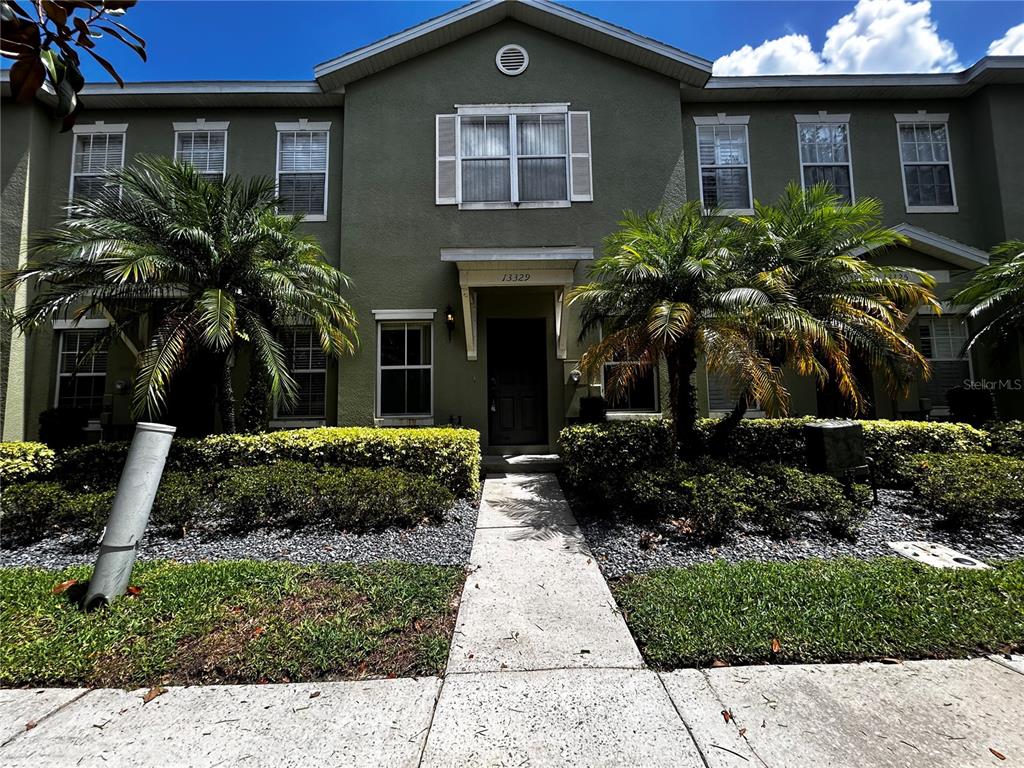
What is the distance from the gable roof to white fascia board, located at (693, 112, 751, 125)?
0.68 m

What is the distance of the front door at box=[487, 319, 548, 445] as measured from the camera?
9492 mm

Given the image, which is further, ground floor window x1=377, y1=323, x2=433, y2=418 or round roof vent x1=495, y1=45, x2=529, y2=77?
round roof vent x1=495, y1=45, x2=529, y2=77

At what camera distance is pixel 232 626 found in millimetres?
3174

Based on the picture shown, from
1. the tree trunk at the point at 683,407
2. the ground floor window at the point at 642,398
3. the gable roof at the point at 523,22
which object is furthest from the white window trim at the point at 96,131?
the tree trunk at the point at 683,407

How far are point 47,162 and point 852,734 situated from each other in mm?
15051

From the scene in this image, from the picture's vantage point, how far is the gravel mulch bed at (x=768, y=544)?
4.50 metres

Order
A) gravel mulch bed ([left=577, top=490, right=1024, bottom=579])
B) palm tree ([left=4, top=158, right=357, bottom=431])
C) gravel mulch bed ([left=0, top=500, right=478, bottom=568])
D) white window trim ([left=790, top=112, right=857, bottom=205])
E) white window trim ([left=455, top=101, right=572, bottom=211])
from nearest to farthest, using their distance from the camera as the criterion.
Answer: gravel mulch bed ([left=577, top=490, right=1024, bottom=579]) < gravel mulch bed ([left=0, top=500, right=478, bottom=568]) < palm tree ([left=4, top=158, right=357, bottom=431]) < white window trim ([left=455, top=101, right=572, bottom=211]) < white window trim ([left=790, top=112, right=857, bottom=205])

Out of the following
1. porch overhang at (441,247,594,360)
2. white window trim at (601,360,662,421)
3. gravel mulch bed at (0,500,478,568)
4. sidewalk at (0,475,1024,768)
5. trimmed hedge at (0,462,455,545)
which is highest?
porch overhang at (441,247,594,360)

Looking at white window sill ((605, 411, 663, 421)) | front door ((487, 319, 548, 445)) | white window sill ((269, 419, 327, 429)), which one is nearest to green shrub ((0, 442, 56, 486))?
white window sill ((269, 419, 327, 429))

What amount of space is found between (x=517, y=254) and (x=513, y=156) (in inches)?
104

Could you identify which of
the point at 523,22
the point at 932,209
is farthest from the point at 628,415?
the point at 523,22

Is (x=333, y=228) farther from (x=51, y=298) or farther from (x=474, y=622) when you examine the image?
(x=474, y=622)

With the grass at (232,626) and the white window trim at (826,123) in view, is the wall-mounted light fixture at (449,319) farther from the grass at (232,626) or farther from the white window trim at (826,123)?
the white window trim at (826,123)

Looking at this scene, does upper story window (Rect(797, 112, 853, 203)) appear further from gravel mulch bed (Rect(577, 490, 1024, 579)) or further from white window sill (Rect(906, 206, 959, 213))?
gravel mulch bed (Rect(577, 490, 1024, 579))
